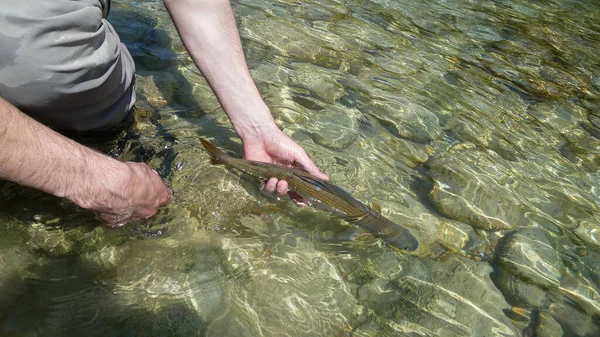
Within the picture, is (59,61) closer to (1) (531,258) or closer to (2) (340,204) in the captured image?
(2) (340,204)

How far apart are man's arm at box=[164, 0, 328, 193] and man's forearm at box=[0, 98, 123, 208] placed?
1.14 meters

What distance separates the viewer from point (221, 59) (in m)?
3.52

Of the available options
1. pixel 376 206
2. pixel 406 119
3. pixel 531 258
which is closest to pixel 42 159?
pixel 376 206

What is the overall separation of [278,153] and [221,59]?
779mm

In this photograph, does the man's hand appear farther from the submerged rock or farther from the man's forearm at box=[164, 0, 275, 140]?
the submerged rock

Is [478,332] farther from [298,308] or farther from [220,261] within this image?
[220,261]

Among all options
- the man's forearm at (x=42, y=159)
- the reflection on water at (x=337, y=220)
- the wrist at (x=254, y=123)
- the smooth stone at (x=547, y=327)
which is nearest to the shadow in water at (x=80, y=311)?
the reflection on water at (x=337, y=220)

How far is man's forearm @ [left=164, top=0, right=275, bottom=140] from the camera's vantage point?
137 inches

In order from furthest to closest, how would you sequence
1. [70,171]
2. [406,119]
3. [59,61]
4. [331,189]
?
[406,119]
[331,189]
[59,61]
[70,171]

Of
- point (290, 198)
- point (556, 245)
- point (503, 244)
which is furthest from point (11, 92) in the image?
point (556, 245)

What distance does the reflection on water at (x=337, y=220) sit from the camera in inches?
107

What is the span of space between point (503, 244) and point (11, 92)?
3250 mm

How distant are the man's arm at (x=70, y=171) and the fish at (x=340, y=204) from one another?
0.72m

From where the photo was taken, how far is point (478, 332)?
9.39ft
